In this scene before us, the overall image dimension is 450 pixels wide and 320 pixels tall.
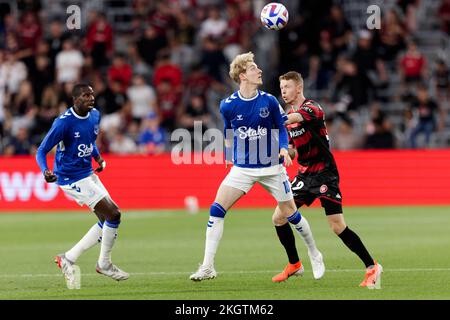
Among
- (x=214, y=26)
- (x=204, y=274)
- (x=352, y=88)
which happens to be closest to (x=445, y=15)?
(x=352, y=88)

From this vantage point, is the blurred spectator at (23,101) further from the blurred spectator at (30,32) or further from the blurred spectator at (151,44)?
the blurred spectator at (151,44)

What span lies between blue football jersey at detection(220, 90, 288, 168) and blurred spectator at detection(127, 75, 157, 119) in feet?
49.7

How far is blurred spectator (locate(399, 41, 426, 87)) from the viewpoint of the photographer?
2731 centimetres

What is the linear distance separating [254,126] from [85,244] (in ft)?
8.12

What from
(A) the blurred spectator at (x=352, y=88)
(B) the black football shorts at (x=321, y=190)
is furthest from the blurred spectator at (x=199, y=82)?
(B) the black football shorts at (x=321, y=190)

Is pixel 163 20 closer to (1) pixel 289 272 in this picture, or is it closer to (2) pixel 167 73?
(2) pixel 167 73

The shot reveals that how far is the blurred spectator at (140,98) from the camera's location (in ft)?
89.5

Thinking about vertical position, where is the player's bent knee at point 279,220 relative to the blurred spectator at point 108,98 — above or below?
below

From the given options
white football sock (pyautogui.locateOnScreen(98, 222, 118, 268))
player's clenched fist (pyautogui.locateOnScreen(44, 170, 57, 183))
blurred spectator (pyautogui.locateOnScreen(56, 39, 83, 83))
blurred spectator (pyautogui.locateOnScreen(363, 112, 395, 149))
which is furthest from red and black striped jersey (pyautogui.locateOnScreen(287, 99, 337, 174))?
blurred spectator (pyautogui.locateOnScreen(56, 39, 83, 83))

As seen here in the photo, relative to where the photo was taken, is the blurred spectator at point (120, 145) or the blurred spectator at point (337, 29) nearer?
the blurred spectator at point (120, 145)

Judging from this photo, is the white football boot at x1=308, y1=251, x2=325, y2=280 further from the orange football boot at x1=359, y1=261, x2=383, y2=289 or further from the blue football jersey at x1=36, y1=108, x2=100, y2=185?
the blue football jersey at x1=36, y1=108, x2=100, y2=185

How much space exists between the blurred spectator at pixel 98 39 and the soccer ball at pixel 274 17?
46.7 ft
